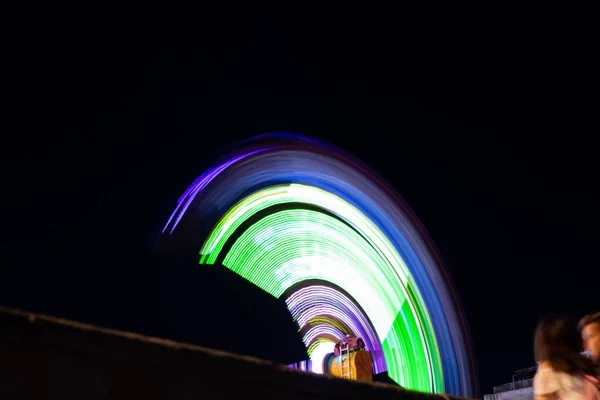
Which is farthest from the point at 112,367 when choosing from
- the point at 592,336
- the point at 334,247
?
the point at 334,247

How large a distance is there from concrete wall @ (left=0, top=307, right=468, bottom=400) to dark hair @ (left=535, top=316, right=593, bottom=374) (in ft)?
7.36

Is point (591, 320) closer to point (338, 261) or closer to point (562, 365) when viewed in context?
point (562, 365)

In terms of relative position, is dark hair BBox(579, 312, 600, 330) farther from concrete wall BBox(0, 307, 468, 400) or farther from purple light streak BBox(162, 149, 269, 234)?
purple light streak BBox(162, 149, 269, 234)

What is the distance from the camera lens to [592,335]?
170 inches

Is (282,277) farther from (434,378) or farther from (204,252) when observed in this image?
(434,378)

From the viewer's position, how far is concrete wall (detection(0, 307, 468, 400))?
187 centimetres

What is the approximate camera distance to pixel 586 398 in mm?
3873

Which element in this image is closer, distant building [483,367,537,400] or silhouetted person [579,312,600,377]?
silhouetted person [579,312,600,377]

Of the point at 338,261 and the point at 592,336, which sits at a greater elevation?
the point at 338,261

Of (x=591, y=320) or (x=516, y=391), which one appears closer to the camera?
(x=591, y=320)

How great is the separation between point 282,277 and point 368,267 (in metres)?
2.06

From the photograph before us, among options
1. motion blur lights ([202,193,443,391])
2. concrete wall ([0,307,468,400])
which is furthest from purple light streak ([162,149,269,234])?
concrete wall ([0,307,468,400])

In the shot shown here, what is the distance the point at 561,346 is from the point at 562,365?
0.38ft

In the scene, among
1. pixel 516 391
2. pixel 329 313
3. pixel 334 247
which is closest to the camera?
pixel 516 391
